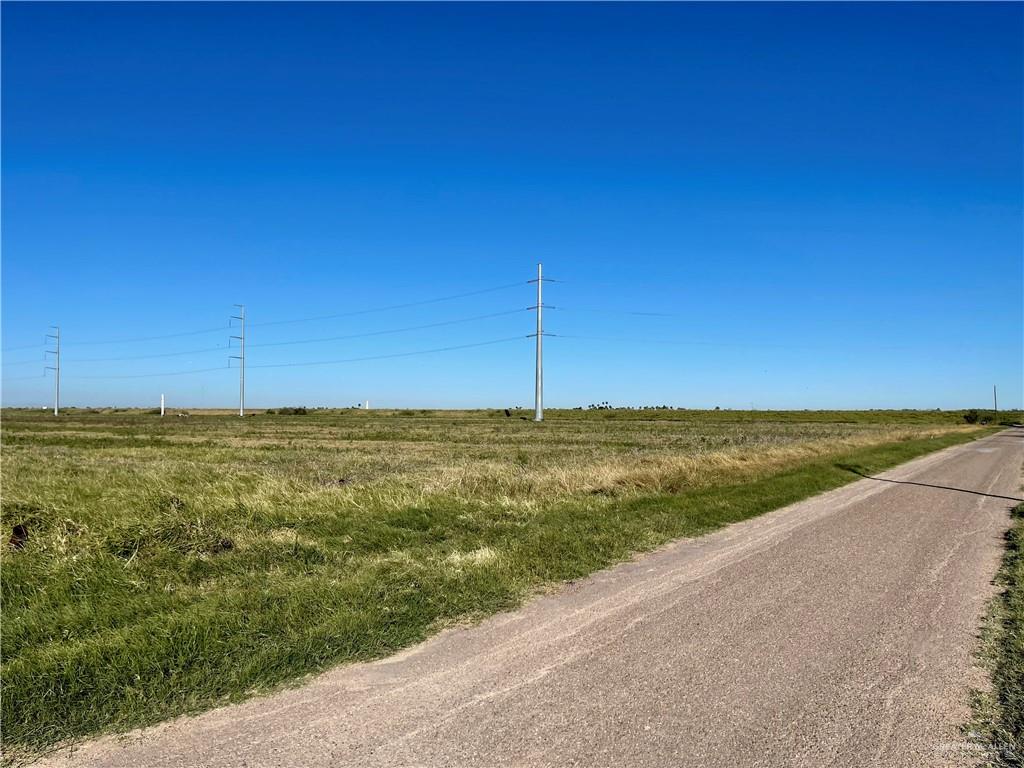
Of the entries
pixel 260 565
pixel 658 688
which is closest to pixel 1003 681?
pixel 658 688

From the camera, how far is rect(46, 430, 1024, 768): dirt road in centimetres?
423

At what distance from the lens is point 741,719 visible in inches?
182

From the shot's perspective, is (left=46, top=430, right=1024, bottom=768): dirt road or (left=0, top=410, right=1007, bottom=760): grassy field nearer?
(left=46, top=430, right=1024, bottom=768): dirt road

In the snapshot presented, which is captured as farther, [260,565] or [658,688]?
[260,565]

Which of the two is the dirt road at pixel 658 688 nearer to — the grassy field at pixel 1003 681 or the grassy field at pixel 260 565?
the grassy field at pixel 1003 681

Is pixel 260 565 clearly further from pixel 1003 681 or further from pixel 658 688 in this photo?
pixel 1003 681

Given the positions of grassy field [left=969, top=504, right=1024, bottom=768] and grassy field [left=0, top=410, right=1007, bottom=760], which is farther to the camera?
grassy field [left=0, top=410, right=1007, bottom=760]

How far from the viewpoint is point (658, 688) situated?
203 inches

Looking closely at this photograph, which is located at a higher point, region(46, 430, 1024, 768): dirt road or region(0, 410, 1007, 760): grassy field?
region(0, 410, 1007, 760): grassy field

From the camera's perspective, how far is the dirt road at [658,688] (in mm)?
4234

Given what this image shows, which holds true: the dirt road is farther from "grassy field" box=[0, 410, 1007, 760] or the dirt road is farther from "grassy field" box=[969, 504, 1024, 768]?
"grassy field" box=[0, 410, 1007, 760]

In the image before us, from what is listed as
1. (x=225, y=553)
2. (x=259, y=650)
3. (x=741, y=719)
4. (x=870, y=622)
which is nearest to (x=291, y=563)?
(x=225, y=553)

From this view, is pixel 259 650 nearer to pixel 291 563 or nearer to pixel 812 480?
pixel 291 563

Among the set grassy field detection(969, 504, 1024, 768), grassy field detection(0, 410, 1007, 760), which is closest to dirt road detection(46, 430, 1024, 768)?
grassy field detection(969, 504, 1024, 768)
